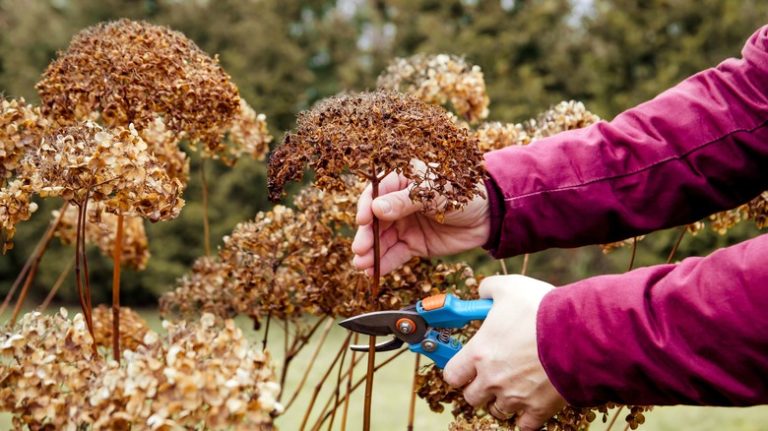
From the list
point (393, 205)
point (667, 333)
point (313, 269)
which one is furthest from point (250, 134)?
point (667, 333)

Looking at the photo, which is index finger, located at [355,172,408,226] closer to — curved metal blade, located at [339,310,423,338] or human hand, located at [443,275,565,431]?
curved metal blade, located at [339,310,423,338]

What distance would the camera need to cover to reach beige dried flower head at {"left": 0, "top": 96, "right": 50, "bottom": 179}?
5.56 feet

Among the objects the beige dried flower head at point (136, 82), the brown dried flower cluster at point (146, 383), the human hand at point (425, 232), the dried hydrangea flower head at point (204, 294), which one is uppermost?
the beige dried flower head at point (136, 82)

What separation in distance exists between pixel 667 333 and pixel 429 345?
45cm

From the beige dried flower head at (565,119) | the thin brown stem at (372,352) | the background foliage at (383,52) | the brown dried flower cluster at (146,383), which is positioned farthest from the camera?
the background foliage at (383,52)

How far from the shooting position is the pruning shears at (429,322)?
1576 millimetres

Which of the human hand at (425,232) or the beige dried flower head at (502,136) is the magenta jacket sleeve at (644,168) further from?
the beige dried flower head at (502,136)

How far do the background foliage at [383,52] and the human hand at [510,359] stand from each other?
6635 millimetres

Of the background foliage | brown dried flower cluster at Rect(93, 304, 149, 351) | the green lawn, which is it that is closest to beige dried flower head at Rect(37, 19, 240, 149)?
brown dried flower cluster at Rect(93, 304, 149, 351)

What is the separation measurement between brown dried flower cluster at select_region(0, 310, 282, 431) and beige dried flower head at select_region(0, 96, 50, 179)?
0.45 m

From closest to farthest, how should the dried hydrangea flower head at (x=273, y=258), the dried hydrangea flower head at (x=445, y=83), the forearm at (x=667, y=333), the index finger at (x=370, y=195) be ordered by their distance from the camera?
the forearm at (x=667, y=333)
the index finger at (x=370, y=195)
the dried hydrangea flower head at (x=273, y=258)
the dried hydrangea flower head at (x=445, y=83)

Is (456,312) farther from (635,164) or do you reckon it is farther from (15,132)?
(15,132)

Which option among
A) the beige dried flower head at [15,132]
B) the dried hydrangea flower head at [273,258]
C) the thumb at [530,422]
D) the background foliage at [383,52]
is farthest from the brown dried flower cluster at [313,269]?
the background foliage at [383,52]

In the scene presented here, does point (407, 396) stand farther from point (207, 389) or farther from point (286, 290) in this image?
point (207, 389)
